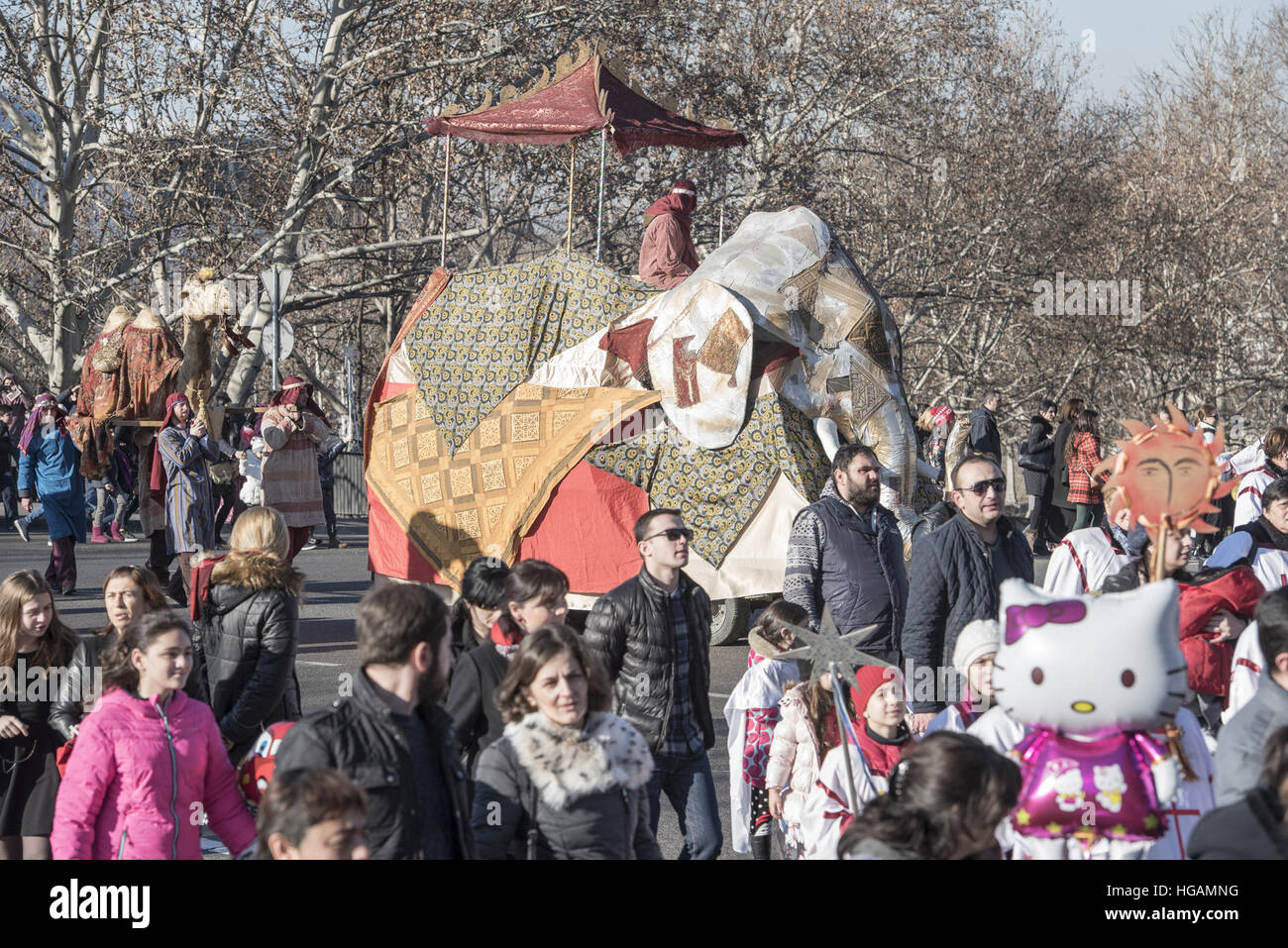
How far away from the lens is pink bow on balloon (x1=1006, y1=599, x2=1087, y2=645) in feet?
13.2

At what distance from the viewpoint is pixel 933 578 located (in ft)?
20.0

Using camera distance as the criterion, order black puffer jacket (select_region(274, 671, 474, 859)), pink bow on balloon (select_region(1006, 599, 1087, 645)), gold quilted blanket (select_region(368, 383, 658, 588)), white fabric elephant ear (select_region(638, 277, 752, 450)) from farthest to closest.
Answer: gold quilted blanket (select_region(368, 383, 658, 588))
white fabric elephant ear (select_region(638, 277, 752, 450))
pink bow on balloon (select_region(1006, 599, 1087, 645))
black puffer jacket (select_region(274, 671, 474, 859))

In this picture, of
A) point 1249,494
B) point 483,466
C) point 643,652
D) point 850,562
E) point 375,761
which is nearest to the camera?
point 375,761

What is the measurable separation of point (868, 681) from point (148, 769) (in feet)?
6.83

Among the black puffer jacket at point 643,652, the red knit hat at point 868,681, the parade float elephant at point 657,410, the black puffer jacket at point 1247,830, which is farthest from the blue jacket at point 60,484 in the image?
the black puffer jacket at point 1247,830

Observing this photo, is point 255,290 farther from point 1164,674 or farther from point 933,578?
point 1164,674

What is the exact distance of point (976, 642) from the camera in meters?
5.07

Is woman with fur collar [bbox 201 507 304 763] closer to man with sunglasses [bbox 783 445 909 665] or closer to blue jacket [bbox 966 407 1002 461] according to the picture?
man with sunglasses [bbox 783 445 909 665]

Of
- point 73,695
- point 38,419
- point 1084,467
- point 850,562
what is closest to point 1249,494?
point 850,562

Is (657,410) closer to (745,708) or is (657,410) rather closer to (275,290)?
(745,708)

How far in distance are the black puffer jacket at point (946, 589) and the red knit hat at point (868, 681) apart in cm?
93

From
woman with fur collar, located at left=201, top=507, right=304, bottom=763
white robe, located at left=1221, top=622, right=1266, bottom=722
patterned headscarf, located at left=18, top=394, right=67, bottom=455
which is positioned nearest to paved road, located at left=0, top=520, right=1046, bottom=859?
woman with fur collar, located at left=201, top=507, right=304, bottom=763

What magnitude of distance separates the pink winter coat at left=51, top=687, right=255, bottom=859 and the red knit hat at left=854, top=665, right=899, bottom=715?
5.94ft

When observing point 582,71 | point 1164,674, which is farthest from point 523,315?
point 1164,674
